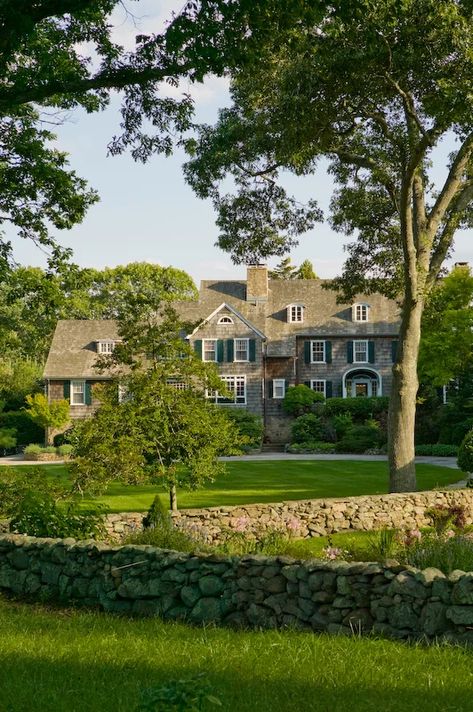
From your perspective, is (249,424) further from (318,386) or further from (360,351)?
(360,351)

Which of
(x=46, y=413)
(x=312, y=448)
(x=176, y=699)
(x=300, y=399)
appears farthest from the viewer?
(x=300, y=399)

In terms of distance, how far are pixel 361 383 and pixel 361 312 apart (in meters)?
4.07

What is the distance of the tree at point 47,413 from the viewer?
42.2 m

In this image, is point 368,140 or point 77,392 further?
point 77,392

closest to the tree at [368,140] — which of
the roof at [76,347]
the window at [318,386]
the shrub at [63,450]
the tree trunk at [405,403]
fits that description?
the tree trunk at [405,403]

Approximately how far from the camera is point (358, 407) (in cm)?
4212

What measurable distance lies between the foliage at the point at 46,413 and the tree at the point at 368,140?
74.6 ft

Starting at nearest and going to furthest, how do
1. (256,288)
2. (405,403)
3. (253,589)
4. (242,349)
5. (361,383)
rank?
(253,589) → (405,403) → (242,349) → (361,383) → (256,288)

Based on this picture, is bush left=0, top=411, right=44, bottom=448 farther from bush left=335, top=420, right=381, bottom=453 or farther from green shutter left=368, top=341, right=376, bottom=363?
green shutter left=368, top=341, right=376, bottom=363

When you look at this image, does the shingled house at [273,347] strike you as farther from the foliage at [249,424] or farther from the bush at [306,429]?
the bush at [306,429]

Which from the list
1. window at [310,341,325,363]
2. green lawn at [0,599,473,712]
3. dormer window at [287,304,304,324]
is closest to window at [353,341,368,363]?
window at [310,341,325,363]

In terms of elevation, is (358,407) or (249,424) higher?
(358,407)

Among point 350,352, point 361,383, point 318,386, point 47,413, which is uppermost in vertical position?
point 350,352

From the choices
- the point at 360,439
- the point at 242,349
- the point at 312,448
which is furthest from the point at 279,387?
the point at 360,439
